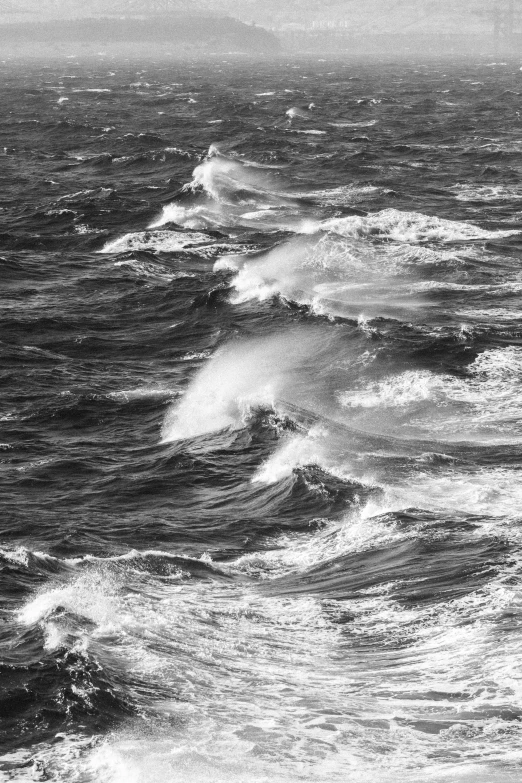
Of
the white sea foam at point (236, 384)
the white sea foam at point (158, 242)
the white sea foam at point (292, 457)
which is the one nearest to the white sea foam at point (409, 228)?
the white sea foam at point (158, 242)

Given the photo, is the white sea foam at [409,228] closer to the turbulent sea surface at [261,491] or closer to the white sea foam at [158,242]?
the turbulent sea surface at [261,491]

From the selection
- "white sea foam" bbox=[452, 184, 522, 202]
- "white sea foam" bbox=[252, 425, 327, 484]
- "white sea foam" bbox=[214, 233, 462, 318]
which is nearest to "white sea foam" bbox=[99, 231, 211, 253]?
"white sea foam" bbox=[214, 233, 462, 318]

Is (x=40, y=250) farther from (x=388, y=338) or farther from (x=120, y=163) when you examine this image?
(x=120, y=163)

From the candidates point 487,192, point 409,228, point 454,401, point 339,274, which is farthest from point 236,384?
point 487,192

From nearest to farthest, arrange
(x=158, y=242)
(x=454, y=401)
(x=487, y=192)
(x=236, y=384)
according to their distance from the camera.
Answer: (x=454, y=401)
(x=236, y=384)
(x=158, y=242)
(x=487, y=192)

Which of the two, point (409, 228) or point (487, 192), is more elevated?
point (487, 192)

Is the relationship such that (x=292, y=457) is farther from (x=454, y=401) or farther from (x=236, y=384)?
(x=454, y=401)

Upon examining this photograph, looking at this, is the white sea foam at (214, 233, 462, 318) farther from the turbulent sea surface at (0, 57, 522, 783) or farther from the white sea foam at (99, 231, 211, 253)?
the white sea foam at (99, 231, 211, 253)

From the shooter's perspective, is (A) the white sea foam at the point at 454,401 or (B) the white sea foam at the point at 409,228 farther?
(B) the white sea foam at the point at 409,228
